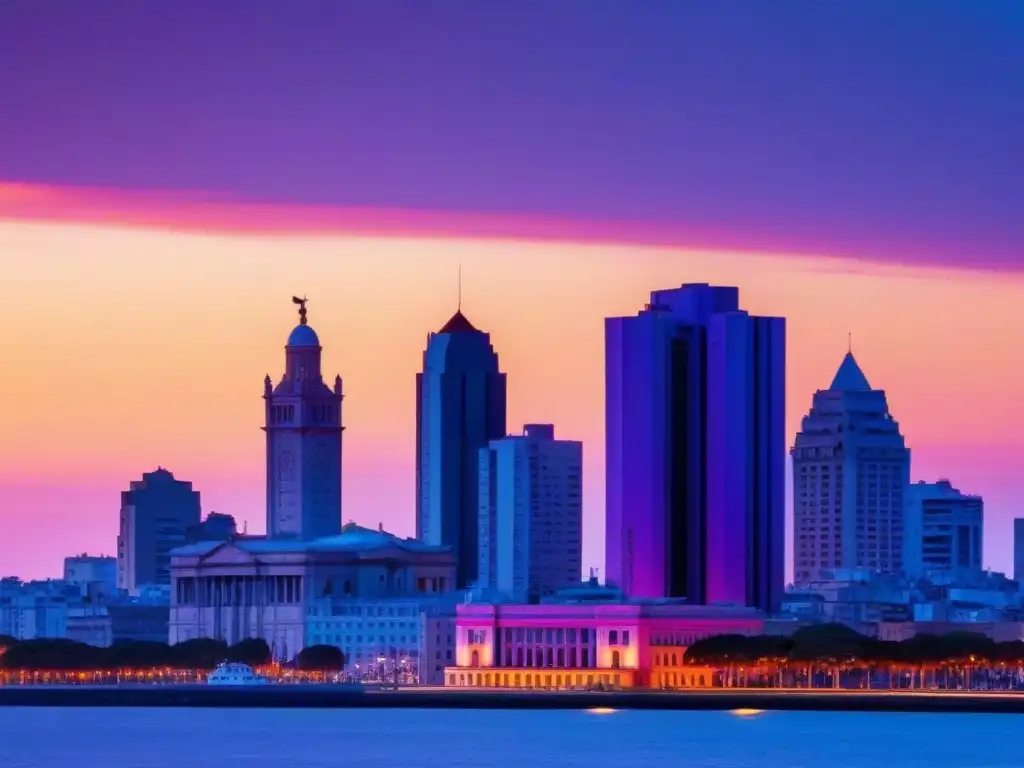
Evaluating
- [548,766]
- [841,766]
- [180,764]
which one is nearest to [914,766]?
[841,766]

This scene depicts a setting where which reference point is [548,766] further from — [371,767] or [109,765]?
[109,765]

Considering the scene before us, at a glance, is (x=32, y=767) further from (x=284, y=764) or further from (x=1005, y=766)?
(x=1005, y=766)

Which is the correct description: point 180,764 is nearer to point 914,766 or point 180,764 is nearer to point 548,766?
point 548,766

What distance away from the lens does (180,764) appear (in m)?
198

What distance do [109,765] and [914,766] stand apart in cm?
3733

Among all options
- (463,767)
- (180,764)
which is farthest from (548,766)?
(180,764)

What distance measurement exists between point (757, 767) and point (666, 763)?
4.23 m

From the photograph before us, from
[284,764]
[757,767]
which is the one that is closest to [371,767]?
[284,764]

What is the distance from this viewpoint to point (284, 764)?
199 metres

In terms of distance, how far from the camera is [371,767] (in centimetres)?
19750

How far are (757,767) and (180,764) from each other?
26600 millimetres

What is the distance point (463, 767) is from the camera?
196750 millimetres

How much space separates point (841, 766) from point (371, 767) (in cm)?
2174

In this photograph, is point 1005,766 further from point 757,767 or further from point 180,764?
point 180,764
